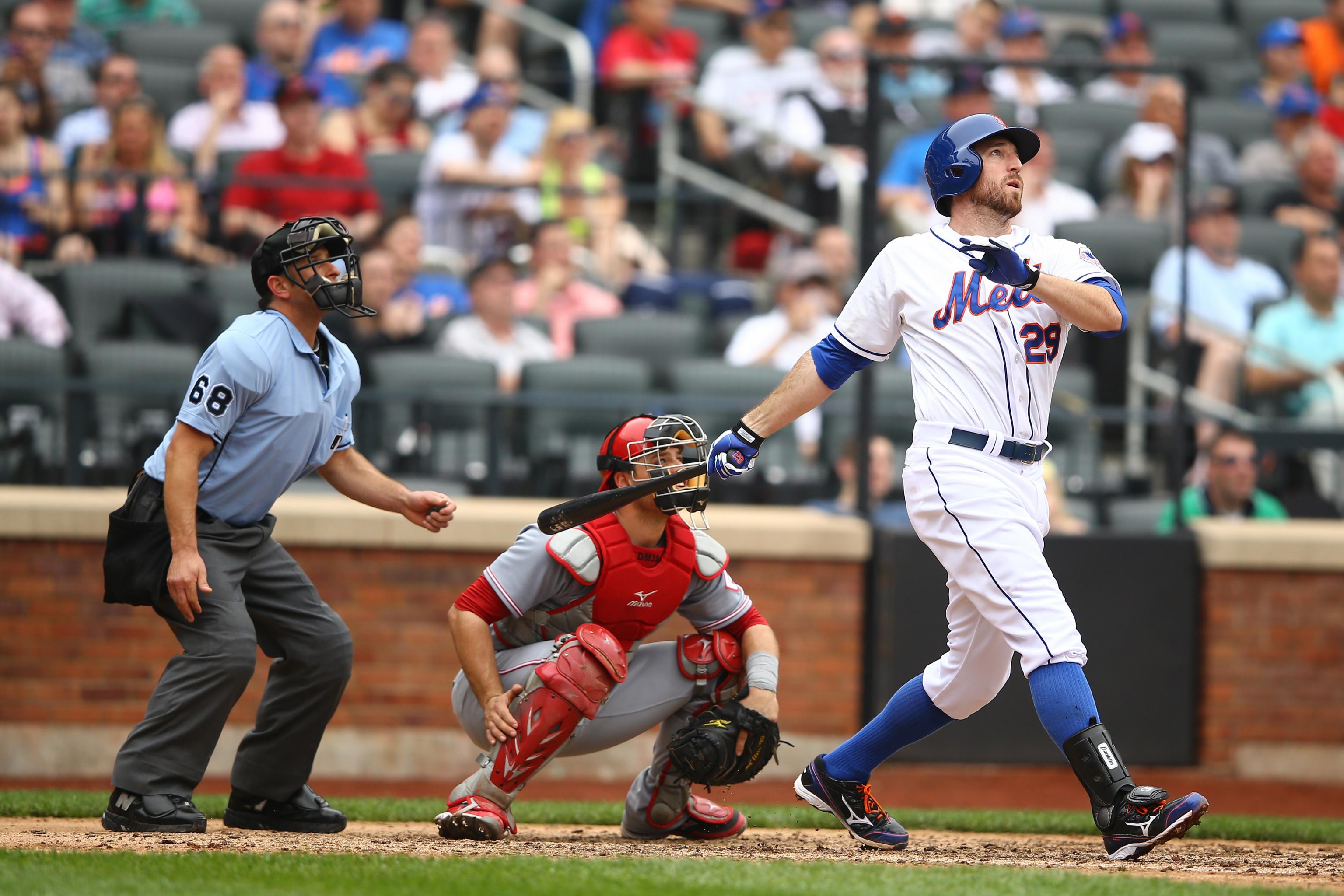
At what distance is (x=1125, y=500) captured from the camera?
291 inches

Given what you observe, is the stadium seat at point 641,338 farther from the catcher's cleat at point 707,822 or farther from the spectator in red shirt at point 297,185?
the catcher's cleat at point 707,822

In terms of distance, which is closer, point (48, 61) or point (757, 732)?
point (757, 732)

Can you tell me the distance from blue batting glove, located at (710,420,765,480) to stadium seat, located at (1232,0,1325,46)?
10295 millimetres

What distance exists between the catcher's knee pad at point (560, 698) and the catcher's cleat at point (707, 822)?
55 centimetres

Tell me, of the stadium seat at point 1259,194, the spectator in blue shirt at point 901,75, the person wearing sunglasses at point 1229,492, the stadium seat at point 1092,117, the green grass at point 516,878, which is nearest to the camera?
the green grass at point 516,878

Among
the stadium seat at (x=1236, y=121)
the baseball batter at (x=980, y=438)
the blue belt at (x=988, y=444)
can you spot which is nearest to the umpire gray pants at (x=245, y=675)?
the baseball batter at (x=980, y=438)

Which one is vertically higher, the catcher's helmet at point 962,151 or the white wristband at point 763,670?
the catcher's helmet at point 962,151

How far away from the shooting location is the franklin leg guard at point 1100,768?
373cm

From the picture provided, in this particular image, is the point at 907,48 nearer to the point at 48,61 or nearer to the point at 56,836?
the point at 48,61

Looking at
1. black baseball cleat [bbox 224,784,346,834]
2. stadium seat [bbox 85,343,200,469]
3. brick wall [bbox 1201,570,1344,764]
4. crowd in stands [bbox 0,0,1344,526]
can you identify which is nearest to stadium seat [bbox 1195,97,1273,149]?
crowd in stands [bbox 0,0,1344,526]

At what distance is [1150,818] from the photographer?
370cm

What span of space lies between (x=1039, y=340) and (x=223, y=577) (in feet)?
7.82

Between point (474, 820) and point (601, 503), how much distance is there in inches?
37.5

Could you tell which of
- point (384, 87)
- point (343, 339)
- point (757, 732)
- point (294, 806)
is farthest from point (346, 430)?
point (384, 87)
